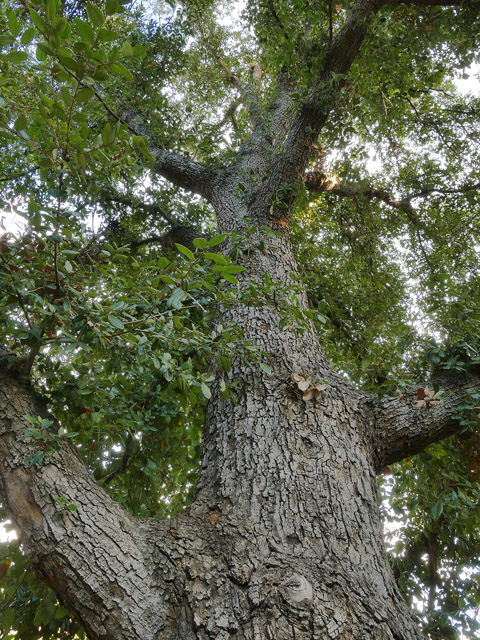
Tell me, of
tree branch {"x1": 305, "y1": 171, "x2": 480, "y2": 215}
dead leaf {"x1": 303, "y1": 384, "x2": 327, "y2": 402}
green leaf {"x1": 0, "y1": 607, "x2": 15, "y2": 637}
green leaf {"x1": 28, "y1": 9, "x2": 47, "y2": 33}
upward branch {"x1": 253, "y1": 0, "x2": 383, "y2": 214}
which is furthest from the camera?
tree branch {"x1": 305, "y1": 171, "x2": 480, "y2": 215}

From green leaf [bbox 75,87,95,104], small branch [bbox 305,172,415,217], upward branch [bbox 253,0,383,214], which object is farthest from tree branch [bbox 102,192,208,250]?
green leaf [bbox 75,87,95,104]

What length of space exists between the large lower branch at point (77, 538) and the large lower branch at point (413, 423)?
4.02ft

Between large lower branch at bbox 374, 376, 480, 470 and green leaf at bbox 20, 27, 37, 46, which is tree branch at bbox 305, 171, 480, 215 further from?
green leaf at bbox 20, 27, 37, 46

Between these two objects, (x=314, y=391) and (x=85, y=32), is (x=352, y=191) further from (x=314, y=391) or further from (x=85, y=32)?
(x=85, y=32)

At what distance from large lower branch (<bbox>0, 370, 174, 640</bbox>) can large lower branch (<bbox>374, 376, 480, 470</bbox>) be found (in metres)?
1.22

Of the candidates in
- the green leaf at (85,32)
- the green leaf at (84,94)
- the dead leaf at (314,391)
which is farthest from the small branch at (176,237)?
the green leaf at (85,32)

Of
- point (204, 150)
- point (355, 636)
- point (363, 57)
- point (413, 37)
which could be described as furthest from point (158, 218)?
point (355, 636)

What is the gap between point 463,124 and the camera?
552cm

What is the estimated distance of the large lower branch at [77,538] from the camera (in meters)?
1.43

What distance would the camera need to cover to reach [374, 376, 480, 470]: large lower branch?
7.14ft

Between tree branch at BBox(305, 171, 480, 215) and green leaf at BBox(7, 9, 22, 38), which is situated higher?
tree branch at BBox(305, 171, 480, 215)

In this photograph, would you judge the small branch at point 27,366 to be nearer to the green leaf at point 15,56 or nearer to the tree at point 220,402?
the tree at point 220,402

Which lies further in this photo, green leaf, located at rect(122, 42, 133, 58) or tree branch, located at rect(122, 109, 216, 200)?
tree branch, located at rect(122, 109, 216, 200)

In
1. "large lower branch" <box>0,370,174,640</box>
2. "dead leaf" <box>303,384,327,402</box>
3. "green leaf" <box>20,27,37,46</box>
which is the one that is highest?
"green leaf" <box>20,27,37,46</box>
